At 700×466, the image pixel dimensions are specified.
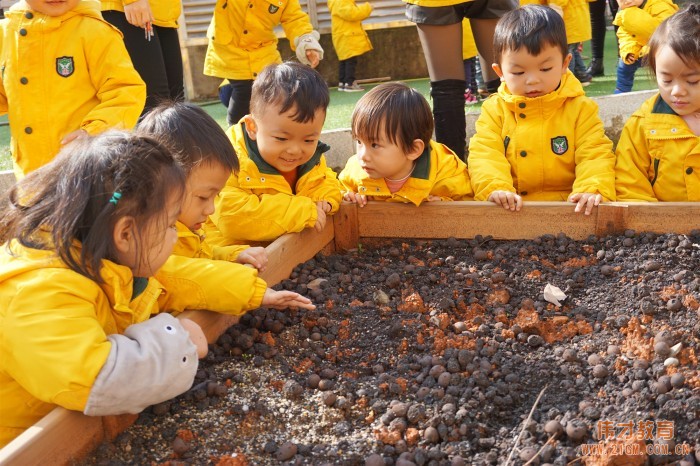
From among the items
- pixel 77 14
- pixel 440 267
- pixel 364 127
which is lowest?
pixel 440 267

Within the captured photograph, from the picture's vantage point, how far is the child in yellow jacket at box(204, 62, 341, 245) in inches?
132

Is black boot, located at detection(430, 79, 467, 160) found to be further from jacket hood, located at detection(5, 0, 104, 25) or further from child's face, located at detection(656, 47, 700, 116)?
jacket hood, located at detection(5, 0, 104, 25)

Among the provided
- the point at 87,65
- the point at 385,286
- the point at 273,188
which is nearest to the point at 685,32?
the point at 385,286

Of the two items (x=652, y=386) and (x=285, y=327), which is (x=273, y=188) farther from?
(x=652, y=386)

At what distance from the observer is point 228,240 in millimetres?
3557

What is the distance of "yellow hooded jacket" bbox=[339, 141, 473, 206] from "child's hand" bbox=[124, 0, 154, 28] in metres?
1.35

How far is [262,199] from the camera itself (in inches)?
135

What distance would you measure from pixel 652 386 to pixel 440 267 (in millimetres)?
1298

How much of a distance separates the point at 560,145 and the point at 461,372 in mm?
1835

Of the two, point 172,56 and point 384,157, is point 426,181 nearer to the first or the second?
point 384,157

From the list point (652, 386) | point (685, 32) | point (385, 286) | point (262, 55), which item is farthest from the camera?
point (262, 55)

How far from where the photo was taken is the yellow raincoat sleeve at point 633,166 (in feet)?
12.1

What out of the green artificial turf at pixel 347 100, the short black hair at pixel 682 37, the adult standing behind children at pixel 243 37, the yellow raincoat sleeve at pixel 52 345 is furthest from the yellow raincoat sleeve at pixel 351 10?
the yellow raincoat sleeve at pixel 52 345

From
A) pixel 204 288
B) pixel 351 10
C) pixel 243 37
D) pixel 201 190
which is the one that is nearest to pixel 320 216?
pixel 201 190
